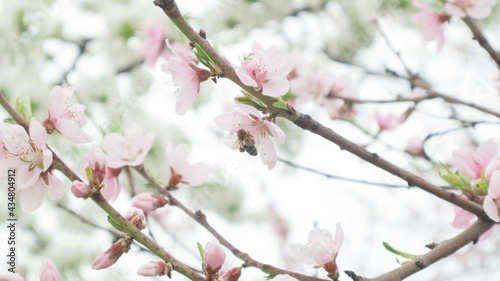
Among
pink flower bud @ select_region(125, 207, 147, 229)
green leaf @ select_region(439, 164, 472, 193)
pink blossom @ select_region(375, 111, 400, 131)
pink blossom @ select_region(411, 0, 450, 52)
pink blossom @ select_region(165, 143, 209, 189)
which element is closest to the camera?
pink flower bud @ select_region(125, 207, 147, 229)

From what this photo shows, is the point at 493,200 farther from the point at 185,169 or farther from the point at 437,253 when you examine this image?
the point at 185,169

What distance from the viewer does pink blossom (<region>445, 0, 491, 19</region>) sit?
3.42 feet

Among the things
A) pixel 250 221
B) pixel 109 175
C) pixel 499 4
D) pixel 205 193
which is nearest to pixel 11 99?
pixel 205 193

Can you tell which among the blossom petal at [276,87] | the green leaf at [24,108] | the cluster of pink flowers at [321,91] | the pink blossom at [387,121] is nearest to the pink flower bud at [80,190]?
the green leaf at [24,108]

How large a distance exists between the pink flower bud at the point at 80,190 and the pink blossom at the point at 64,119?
11 cm

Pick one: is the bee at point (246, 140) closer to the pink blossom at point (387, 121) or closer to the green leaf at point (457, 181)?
the green leaf at point (457, 181)

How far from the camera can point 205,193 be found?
275 centimetres

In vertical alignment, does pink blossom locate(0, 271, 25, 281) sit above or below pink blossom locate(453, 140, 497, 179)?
below

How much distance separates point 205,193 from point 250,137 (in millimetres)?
2045

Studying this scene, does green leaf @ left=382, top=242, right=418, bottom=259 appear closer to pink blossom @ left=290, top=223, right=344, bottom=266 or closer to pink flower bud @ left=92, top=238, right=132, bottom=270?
pink blossom @ left=290, top=223, right=344, bottom=266

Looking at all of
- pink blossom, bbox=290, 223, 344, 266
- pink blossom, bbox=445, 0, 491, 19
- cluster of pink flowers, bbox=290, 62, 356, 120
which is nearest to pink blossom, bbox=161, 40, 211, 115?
pink blossom, bbox=290, 223, 344, 266

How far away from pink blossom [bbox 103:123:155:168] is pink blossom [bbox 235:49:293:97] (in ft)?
0.96

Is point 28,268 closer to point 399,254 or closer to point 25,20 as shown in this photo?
point 25,20

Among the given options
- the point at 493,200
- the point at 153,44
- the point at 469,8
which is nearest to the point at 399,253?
the point at 493,200
